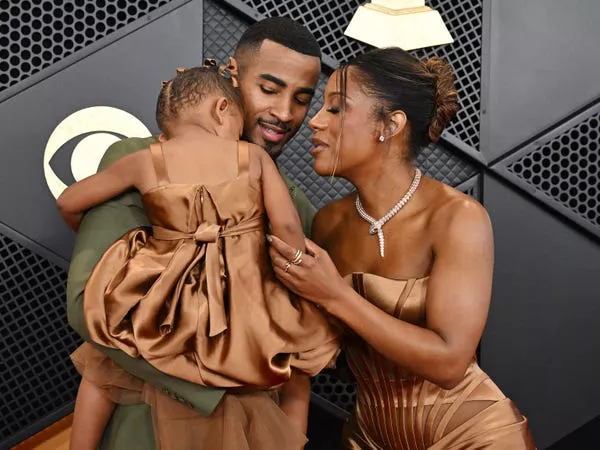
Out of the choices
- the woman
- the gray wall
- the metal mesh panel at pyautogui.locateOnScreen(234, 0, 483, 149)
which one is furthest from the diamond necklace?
the metal mesh panel at pyautogui.locateOnScreen(234, 0, 483, 149)

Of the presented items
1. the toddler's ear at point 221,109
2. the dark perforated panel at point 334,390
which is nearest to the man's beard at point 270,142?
the toddler's ear at point 221,109

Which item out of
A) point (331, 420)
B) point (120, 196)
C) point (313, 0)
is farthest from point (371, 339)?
point (313, 0)

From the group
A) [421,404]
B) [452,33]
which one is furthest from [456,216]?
[452,33]

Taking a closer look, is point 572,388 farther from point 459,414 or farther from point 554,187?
point 459,414

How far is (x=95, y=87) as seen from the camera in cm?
266

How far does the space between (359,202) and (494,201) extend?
109 centimetres

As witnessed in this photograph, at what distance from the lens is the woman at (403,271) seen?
176 cm

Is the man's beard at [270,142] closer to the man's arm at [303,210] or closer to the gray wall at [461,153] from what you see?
the man's arm at [303,210]

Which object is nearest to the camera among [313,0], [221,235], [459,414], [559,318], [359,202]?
[221,235]

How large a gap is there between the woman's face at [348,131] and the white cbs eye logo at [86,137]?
929mm

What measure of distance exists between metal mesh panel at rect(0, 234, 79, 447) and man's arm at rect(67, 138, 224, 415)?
95cm

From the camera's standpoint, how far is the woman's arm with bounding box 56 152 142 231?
1756mm

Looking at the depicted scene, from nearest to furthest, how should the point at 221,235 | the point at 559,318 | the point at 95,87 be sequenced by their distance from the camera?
the point at 221,235 → the point at 95,87 → the point at 559,318

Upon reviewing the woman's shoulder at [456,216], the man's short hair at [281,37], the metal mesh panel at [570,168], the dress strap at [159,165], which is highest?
the man's short hair at [281,37]
